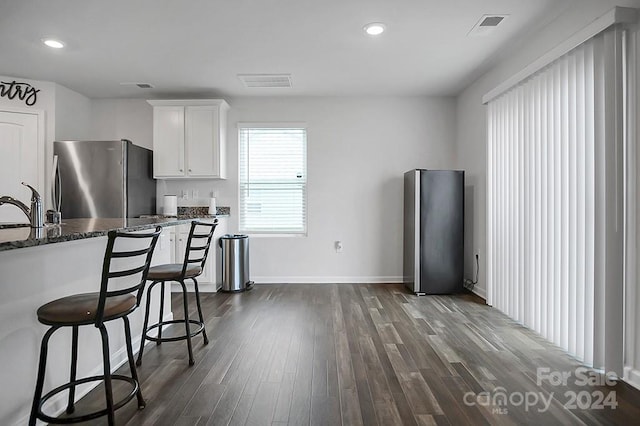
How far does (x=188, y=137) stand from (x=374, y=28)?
113 inches

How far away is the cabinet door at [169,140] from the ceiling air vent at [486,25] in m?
3.58

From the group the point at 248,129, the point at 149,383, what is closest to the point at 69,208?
the point at 248,129

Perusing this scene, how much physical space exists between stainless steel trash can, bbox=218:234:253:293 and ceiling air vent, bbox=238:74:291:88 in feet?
6.46

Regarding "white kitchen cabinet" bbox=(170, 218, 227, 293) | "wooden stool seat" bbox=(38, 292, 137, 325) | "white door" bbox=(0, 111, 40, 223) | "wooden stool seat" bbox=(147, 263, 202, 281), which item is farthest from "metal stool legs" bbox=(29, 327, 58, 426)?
"white door" bbox=(0, 111, 40, 223)

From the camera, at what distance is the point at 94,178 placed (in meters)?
4.46

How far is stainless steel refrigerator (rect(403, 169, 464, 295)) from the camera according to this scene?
452 centimetres

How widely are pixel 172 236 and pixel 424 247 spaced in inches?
124

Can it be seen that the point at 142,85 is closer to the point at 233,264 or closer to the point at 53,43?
the point at 53,43

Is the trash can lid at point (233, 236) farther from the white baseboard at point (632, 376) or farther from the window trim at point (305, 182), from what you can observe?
the white baseboard at point (632, 376)

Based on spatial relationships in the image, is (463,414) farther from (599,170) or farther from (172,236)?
(172,236)

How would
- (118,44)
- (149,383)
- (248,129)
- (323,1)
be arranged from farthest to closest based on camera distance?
(248,129)
(118,44)
(323,1)
(149,383)

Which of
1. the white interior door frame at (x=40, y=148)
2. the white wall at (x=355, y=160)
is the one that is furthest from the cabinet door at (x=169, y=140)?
the white interior door frame at (x=40, y=148)

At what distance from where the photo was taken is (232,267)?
4.75m

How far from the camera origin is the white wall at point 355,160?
520cm
